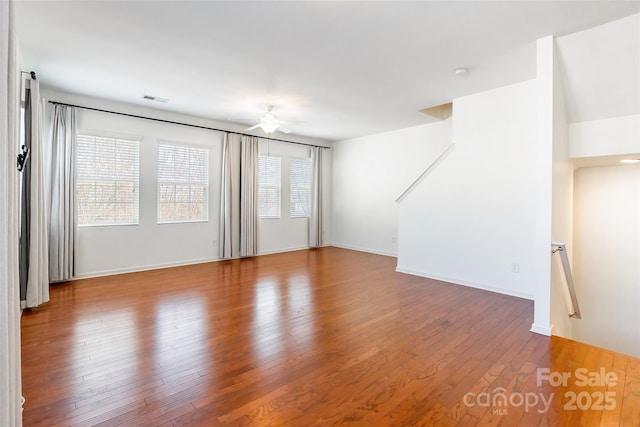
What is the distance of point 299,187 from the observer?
7.82 metres

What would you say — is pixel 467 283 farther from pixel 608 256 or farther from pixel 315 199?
pixel 315 199

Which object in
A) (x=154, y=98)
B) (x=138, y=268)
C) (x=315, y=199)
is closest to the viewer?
(x=154, y=98)

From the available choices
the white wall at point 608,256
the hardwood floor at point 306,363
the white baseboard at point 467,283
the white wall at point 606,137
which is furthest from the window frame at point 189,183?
the white wall at point 608,256

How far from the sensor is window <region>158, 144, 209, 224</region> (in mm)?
5621

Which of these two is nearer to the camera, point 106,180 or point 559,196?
point 559,196

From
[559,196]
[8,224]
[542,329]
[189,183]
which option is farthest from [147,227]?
[559,196]

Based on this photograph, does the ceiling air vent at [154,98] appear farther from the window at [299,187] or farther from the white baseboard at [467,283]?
the white baseboard at [467,283]

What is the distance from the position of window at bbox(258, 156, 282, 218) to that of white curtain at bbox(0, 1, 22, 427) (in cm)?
568

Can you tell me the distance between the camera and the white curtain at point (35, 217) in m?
3.43

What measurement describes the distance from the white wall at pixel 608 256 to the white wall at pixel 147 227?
248 inches

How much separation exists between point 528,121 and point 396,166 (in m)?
3.09

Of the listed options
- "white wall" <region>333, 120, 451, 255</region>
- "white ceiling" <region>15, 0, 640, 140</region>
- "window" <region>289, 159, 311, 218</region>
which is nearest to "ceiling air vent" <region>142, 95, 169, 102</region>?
"white ceiling" <region>15, 0, 640, 140</region>

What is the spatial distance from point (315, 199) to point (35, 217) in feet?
18.0

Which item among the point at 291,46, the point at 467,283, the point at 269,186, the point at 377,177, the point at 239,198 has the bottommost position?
the point at 467,283
